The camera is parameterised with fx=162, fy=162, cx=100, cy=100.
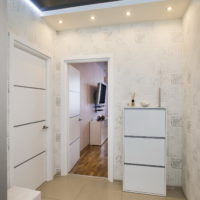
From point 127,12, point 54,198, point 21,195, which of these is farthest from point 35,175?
point 127,12

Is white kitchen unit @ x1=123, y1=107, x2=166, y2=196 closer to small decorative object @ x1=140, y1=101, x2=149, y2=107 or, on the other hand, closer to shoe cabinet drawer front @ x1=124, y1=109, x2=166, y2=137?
shoe cabinet drawer front @ x1=124, y1=109, x2=166, y2=137

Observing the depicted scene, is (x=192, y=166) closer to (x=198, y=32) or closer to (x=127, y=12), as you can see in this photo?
(x=198, y=32)

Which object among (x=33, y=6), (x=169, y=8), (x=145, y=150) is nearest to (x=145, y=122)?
(x=145, y=150)

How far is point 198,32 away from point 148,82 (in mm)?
1010

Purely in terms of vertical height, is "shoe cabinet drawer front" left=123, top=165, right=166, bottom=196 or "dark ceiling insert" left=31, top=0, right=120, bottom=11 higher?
"dark ceiling insert" left=31, top=0, right=120, bottom=11

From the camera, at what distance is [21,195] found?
1674 millimetres

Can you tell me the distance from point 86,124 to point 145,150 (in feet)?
8.55

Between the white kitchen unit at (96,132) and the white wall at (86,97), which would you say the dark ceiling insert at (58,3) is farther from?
the white kitchen unit at (96,132)

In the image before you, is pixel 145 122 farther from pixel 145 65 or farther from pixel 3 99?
pixel 3 99

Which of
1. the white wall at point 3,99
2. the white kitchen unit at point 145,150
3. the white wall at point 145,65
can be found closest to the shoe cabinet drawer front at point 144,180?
the white kitchen unit at point 145,150

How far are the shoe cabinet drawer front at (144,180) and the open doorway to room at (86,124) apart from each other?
2.19ft

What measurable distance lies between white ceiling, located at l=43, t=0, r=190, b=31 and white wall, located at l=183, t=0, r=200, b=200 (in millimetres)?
Result: 234

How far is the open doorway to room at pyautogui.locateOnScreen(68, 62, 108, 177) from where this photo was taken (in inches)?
127

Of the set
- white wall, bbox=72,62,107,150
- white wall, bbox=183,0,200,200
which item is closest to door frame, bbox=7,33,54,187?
white wall, bbox=72,62,107,150
